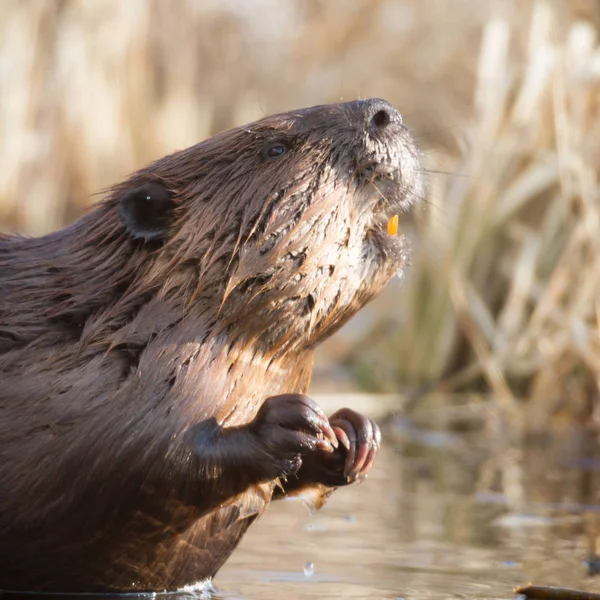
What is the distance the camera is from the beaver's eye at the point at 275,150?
135 inches

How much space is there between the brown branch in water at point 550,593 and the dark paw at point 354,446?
1.50ft

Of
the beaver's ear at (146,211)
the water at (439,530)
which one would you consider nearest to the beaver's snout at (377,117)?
the beaver's ear at (146,211)

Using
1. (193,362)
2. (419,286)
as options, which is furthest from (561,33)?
(193,362)

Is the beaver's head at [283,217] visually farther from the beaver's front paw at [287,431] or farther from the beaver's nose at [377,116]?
the beaver's front paw at [287,431]

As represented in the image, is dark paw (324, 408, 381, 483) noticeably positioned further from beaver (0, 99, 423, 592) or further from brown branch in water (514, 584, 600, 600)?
brown branch in water (514, 584, 600, 600)

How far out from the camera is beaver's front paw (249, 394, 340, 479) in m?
3.04

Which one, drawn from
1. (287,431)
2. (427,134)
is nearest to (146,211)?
(287,431)

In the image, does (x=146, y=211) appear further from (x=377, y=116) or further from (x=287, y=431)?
(x=287, y=431)

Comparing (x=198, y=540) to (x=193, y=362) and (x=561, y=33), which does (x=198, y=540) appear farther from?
(x=561, y=33)

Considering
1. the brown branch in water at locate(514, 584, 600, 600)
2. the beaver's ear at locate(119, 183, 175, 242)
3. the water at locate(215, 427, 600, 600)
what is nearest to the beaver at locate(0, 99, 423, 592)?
the beaver's ear at locate(119, 183, 175, 242)

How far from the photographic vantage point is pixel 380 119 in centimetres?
345

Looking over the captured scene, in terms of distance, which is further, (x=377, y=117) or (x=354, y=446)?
(x=377, y=117)

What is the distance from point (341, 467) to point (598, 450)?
270 centimetres

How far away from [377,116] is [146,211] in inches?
24.0
